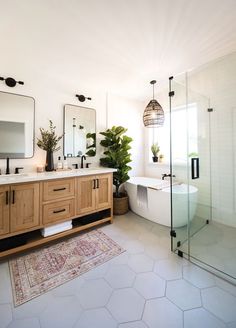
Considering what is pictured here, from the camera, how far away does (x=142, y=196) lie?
9.25 ft

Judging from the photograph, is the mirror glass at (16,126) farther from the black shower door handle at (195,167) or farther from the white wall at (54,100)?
the black shower door handle at (195,167)

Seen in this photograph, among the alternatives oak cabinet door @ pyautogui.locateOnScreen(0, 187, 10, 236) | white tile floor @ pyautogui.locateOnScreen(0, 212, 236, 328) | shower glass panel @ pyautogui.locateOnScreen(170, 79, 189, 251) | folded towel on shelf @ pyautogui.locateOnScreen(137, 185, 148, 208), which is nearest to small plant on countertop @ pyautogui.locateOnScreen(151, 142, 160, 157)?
folded towel on shelf @ pyautogui.locateOnScreen(137, 185, 148, 208)

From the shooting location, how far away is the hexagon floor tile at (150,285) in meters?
1.32

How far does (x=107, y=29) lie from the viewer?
5.30 ft

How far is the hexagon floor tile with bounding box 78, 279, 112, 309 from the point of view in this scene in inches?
49.1

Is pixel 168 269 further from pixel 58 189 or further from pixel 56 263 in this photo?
pixel 58 189

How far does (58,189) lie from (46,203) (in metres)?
0.22

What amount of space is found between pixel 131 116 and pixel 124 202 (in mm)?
2006

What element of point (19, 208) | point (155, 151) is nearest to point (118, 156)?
point (155, 151)

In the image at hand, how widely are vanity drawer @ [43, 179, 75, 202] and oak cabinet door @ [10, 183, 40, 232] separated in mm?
104

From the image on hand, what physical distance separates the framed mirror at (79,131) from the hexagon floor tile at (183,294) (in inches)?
89.8

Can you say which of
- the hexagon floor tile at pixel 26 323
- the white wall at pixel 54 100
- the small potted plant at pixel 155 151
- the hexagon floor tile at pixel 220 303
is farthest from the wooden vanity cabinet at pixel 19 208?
the small potted plant at pixel 155 151

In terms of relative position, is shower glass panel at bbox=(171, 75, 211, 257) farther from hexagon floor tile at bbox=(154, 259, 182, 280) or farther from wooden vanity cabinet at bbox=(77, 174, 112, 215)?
wooden vanity cabinet at bbox=(77, 174, 112, 215)

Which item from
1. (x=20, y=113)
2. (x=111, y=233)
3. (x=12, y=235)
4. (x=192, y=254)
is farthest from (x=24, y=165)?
(x=192, y=254)
